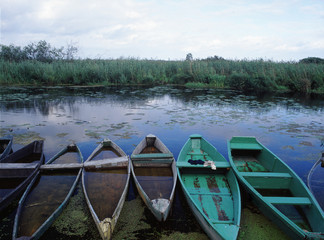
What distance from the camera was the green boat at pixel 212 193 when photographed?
3.03m

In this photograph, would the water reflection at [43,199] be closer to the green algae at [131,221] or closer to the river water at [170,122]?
the green algae at [131,221]

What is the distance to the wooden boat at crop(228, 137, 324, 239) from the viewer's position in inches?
122

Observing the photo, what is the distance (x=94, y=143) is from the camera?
684cm

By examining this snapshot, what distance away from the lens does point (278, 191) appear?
4254 mm

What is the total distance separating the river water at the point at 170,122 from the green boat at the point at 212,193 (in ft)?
1.27

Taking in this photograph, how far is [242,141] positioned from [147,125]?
4.09 m

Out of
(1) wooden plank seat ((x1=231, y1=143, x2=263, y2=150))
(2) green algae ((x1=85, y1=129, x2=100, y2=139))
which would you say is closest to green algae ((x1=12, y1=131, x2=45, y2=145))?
(2) green algae ((x1=85, y1=129, x2=100, y2=139))

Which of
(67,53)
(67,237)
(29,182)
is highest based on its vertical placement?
(67,53)

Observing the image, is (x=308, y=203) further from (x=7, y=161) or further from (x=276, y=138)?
(x=7, y=161)

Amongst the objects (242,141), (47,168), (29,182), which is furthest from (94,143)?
(242,141)

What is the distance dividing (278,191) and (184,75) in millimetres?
17694

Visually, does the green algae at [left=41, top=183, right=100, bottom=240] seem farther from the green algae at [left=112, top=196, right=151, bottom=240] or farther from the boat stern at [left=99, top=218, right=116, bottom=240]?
the boat stern at [left=99, top=218, right=116, bottom=240]

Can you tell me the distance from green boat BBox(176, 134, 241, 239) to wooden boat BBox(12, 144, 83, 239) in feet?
7.27

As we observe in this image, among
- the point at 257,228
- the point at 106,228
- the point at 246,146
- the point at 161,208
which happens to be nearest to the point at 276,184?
the point at 257,228
